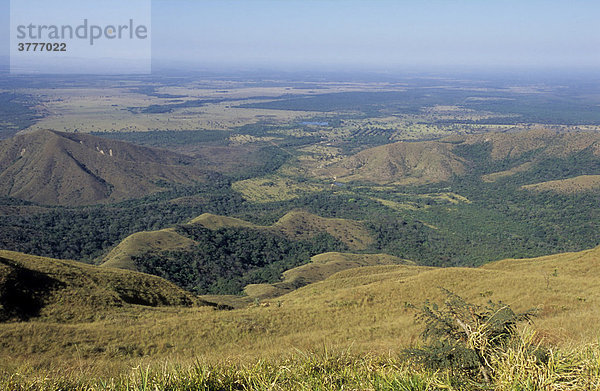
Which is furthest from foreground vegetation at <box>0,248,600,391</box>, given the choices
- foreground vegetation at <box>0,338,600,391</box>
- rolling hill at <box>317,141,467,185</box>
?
rolling hill at <box>317,141,467,185</box>

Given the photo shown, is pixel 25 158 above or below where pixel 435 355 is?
below

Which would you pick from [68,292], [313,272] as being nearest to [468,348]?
[68,292]

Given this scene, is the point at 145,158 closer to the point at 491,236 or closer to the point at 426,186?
the point at 426,186

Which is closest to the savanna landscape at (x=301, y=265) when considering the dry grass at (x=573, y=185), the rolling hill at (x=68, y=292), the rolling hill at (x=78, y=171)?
the rolling hill at (x=68, y=292)

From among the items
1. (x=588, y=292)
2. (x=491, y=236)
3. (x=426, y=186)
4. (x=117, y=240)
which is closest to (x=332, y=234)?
(x=491, y=236)

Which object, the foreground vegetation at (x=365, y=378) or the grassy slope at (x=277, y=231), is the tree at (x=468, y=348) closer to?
the foreground vegetation at (x=365, y=378)

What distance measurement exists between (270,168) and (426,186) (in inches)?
2503

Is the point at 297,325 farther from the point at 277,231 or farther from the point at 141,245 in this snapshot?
the point at 277,231

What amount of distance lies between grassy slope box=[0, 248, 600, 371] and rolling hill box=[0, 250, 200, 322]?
139cm

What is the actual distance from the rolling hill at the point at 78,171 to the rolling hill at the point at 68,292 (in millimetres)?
98081

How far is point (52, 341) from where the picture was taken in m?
16.7

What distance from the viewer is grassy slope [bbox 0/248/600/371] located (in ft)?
50.8

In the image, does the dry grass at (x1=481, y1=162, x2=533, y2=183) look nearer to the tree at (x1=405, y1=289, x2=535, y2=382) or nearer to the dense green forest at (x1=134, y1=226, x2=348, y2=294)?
the dense green forest at (x1=134, y1=226, x2=348, y2=294)

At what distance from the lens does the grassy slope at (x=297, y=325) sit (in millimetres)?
15469
